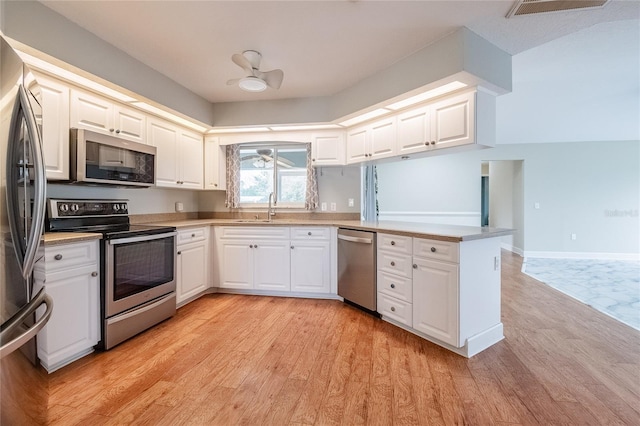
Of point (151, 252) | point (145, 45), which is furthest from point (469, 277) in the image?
point (145, 45)

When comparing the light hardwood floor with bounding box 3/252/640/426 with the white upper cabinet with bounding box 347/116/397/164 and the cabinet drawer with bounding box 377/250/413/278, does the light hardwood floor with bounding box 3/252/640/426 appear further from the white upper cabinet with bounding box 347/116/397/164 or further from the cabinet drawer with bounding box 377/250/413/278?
the white upper cabinet with bounding box 347/116/397/164

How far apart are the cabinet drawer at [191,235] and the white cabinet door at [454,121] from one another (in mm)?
2676

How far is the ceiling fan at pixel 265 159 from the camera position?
165 inches

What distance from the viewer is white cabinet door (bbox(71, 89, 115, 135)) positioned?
232cm

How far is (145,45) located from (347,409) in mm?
3083

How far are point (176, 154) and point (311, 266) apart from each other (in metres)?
2.08

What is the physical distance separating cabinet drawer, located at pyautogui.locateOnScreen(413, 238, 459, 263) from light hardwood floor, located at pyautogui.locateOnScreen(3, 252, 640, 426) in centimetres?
72

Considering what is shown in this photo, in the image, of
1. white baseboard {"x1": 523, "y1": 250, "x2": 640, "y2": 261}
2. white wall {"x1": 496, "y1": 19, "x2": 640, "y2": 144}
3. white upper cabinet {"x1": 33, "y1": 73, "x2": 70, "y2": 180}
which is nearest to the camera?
white upper cabinet {"x1": 33, "y1": 73, "x2": 70, "y2": 180}

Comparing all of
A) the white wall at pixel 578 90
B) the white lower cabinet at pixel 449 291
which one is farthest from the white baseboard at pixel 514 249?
the white lower cabinet at pixel 449 291

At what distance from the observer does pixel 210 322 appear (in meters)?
2.75

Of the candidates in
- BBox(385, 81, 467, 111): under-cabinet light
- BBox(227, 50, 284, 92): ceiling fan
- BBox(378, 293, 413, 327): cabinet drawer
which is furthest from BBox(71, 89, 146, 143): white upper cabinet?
BBox(378, 293, 413, 327): cabinet drawer

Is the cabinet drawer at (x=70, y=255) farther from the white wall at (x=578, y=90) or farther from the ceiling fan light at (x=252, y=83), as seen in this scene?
the white wall at (x=578, y=90)

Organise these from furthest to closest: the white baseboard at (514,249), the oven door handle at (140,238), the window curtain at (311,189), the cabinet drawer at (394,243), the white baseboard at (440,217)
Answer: the white baseboard at (514,249), the white baseboard at (440,217), the window curtain at (311,189), the cabinet drawer at (394,243), the oven door handle at (140,238)

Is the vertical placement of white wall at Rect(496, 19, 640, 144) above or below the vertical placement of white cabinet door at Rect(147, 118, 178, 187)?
above
